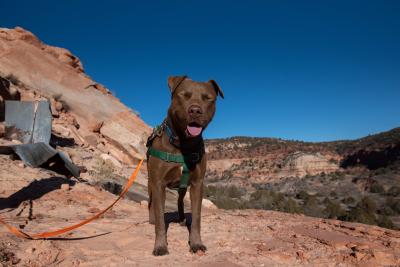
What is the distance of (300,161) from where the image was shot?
56688mm

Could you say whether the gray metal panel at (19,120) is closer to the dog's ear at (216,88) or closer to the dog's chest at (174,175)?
the dog's chest at (174,175)

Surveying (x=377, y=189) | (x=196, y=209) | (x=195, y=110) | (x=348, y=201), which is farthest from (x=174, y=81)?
(x=377, y=189)

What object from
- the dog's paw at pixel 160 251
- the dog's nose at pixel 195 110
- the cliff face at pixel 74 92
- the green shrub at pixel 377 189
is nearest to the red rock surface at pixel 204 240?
the dog's paw at pixel 160 251

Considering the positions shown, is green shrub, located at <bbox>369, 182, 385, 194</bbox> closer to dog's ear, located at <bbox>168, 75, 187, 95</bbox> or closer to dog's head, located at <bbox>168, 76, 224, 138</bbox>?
dog's head, located at <bbox>168, 76, 224, 138</bbox>

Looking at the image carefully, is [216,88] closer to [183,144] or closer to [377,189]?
[183,144]

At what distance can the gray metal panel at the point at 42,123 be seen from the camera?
424 inches

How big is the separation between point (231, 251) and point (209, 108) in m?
1.72

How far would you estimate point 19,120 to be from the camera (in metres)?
10.7

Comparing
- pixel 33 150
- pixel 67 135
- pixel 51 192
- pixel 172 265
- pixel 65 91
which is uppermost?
pixel 65 91

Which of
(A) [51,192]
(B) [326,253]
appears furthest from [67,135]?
(B) [326,253]

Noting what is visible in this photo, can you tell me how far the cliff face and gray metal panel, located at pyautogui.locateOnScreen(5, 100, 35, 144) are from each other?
14.0ft

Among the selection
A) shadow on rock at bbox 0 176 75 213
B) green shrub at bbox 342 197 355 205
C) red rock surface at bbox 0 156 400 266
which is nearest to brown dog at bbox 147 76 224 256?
red rock surface at bbox 0 156 400 266

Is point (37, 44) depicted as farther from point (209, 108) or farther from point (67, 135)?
point (209, 108)

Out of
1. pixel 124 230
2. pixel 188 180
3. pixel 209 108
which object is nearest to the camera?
pixel 209 108
